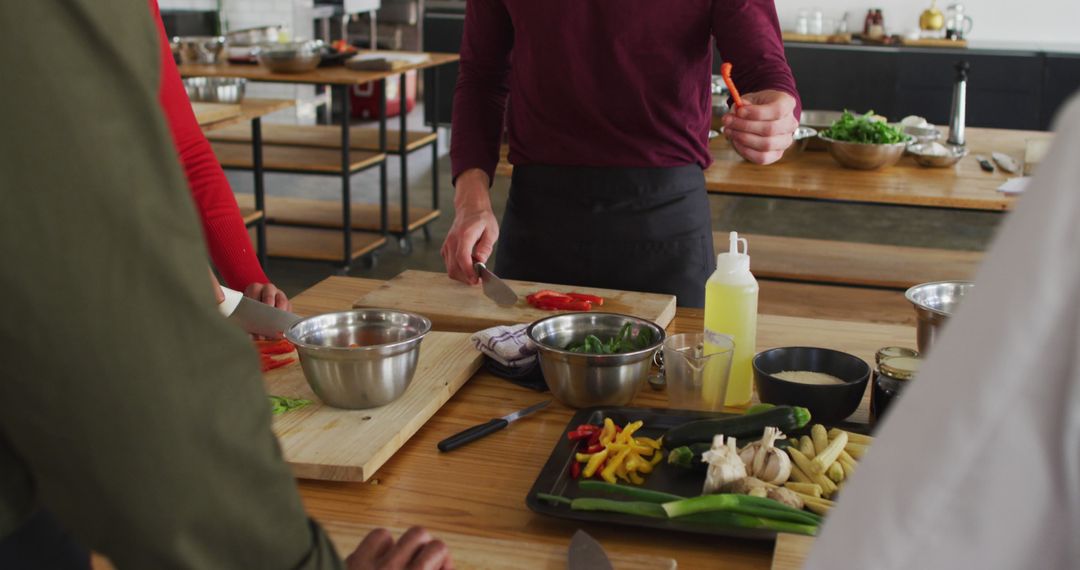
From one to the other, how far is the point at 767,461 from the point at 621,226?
42.3 inches

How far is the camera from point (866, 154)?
3725 mm

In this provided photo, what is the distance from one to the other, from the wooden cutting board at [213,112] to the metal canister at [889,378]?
316 centimetres

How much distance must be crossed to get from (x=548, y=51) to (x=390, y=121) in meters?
8.88

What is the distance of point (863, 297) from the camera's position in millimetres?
4121

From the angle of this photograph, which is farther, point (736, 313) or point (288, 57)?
point (288, 57)

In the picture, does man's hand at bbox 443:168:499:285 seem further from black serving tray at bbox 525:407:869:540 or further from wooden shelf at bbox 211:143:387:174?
wooden shelf at bbox 211:143:387:174

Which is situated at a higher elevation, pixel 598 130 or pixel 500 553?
pixel 598 130

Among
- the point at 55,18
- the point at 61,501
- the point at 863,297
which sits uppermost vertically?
the point at 55,18

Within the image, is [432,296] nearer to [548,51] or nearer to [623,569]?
[548,51]

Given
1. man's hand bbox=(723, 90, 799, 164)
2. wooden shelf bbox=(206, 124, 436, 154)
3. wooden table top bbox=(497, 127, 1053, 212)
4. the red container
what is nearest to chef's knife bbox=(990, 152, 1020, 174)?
wooden table top bbox=(497, 127, 1053, 212)

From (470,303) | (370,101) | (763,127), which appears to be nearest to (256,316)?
(470,303)

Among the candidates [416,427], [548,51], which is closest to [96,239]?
[416,427]

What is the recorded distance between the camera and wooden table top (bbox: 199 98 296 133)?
4418 mm

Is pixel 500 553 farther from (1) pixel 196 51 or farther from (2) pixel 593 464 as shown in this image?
(1) pixel 196 51
